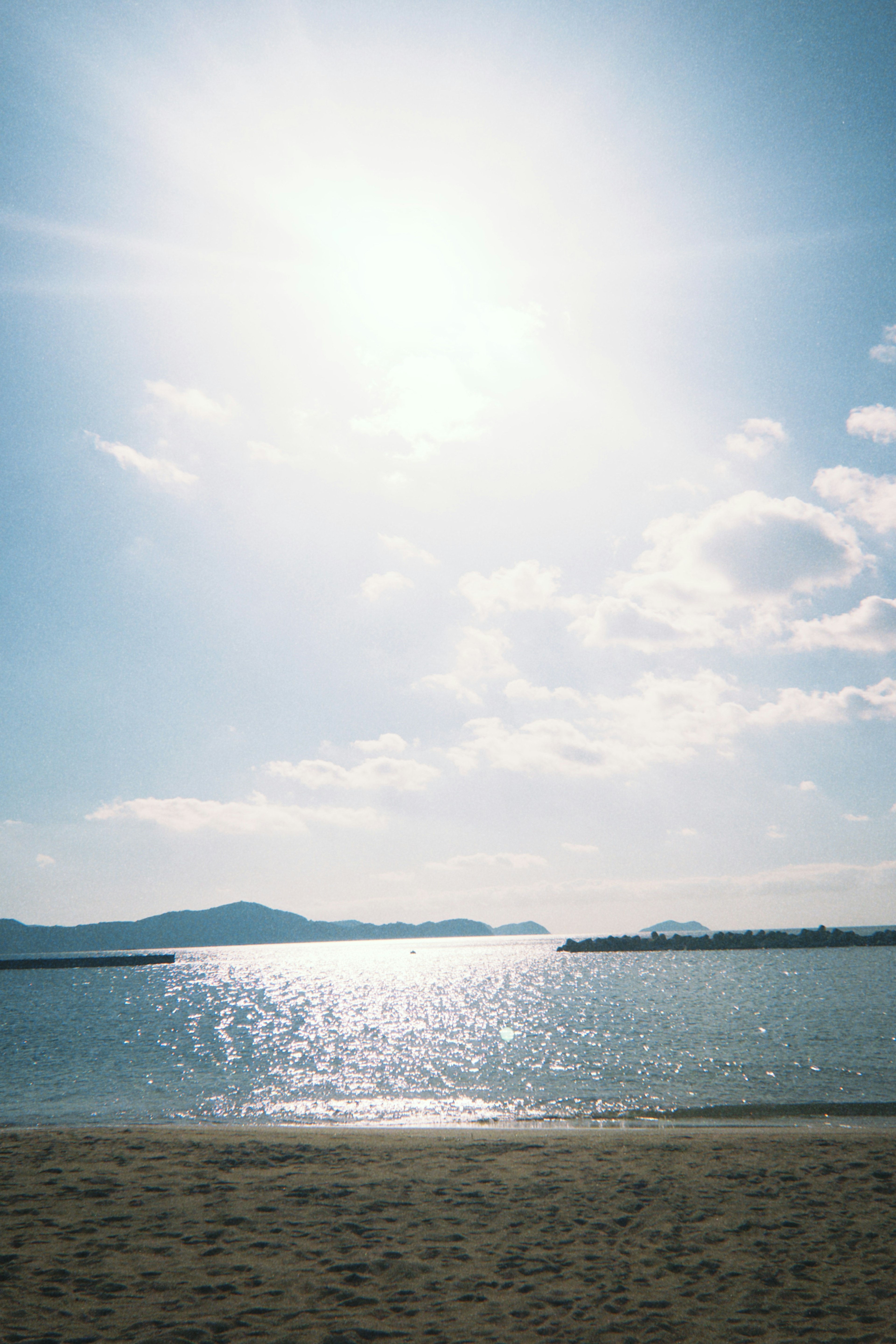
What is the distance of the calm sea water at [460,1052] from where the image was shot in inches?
1046

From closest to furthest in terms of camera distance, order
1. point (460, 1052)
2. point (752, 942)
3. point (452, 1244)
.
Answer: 1. point (452, 1244)
2. point (460, 1052)
3. point (752, 942)

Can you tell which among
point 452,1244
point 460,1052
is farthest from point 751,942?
point 452,1244

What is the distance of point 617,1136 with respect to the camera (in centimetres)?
1978

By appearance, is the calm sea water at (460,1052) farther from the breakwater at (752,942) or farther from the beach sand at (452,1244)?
the breakwater at (752,942)

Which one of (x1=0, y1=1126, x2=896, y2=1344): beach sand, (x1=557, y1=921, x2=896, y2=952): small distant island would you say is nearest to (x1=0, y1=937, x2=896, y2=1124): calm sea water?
(x1=0, y1=1126, x2=896, y2=1344): beach sand

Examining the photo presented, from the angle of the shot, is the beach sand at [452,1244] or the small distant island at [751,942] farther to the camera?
the small distant island at [751,942]

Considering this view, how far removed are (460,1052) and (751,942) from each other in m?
150

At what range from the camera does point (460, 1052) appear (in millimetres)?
39375

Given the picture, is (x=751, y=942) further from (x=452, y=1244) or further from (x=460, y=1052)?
(x=452, y=1244)

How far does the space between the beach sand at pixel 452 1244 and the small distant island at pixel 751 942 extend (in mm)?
167248

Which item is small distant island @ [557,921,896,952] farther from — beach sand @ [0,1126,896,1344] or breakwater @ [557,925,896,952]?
beach sand @ [0,1126,896,1344]

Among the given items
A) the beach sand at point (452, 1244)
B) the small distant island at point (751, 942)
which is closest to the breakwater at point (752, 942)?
the small distant island at point (751, 942)

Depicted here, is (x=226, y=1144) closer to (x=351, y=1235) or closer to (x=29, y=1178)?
(x=29, y=1178)

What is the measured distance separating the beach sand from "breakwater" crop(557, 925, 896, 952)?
167241mm
